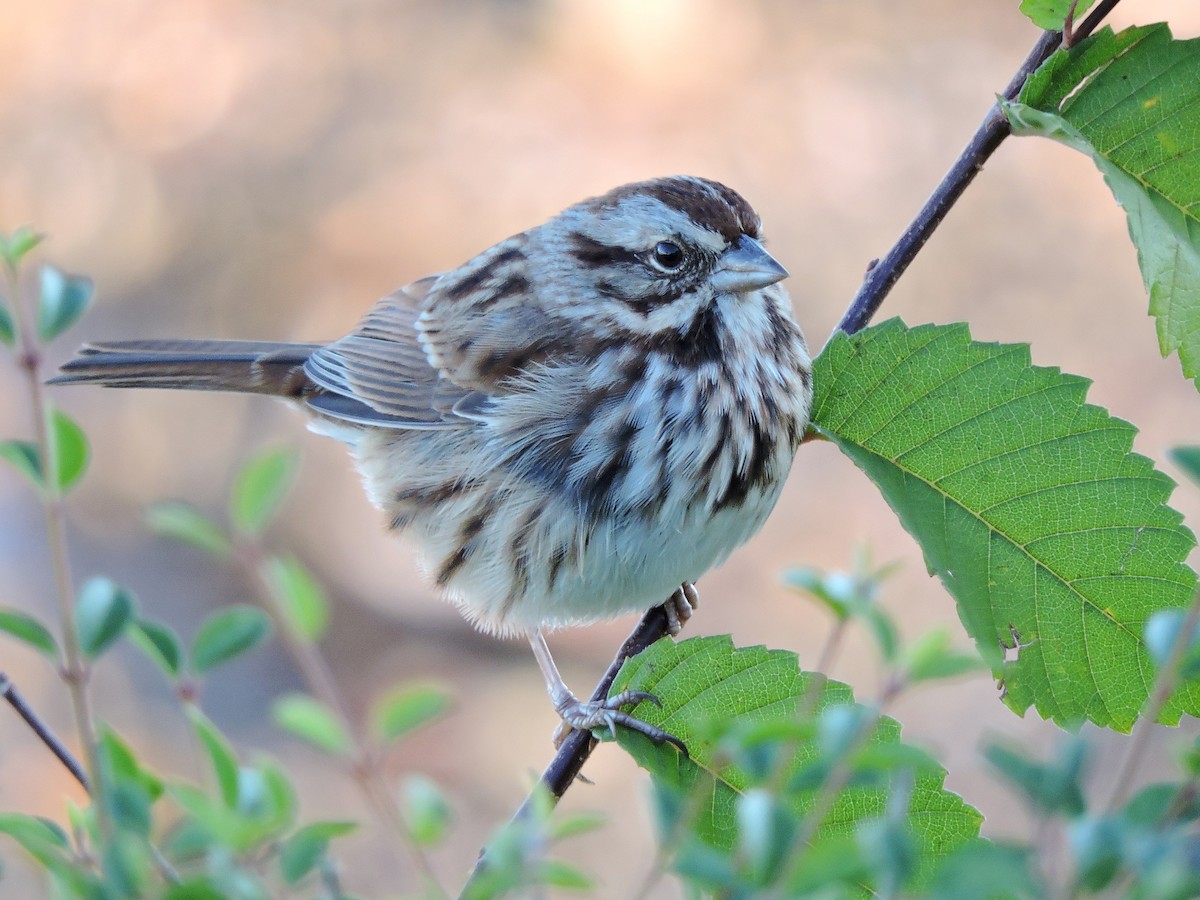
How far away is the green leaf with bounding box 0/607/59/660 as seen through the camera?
3.21ft

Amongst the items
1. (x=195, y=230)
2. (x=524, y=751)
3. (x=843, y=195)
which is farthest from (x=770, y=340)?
(x=195, y=230)

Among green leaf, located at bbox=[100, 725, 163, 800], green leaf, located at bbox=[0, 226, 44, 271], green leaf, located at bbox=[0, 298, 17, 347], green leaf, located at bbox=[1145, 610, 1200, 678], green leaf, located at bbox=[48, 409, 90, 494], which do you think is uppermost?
green leaf, located at bbox=[1145, 610, 1200, 678]

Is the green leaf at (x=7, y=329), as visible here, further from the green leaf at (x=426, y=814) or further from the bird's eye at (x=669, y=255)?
the bird's eye at (x=669, y=255)

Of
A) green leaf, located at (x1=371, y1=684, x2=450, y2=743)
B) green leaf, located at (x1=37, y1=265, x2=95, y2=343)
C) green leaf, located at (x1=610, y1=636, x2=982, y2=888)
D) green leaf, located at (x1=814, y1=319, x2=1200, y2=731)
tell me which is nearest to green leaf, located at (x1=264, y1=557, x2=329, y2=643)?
green leaf, located at (x1=371, y1=684, x2=450, y2=743)

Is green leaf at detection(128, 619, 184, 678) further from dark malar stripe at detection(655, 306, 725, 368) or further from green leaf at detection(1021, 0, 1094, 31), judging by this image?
dark malar stripe at detection(655, 306, 725, 368)

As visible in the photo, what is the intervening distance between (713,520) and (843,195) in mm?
4459

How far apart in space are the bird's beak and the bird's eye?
8 centimetres

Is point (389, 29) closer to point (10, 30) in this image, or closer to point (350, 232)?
point (350, 232)

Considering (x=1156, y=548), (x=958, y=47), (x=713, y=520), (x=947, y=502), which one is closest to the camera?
(x=1156, y=548)

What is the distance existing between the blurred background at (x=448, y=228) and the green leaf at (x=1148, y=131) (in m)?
3.87

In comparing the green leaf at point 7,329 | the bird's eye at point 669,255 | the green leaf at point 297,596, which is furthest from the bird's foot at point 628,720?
the bird's eye at point 669,255

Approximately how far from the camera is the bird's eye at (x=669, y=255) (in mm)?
2891

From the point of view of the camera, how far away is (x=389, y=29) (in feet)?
25.0

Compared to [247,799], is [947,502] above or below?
above
